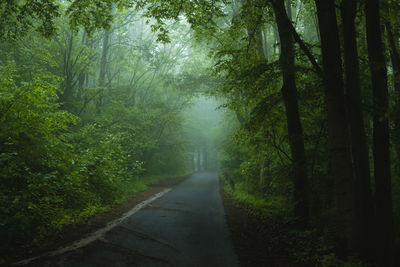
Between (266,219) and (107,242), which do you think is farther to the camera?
(266,219)

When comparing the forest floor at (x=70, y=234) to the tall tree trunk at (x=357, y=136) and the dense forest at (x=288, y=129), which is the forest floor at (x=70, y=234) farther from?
the tall tree trunk at (x=357, y=136)

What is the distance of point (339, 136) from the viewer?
4.38 meters

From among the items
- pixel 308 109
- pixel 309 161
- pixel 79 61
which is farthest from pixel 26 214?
pixel 79 61

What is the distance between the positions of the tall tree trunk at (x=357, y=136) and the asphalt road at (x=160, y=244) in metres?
2.41

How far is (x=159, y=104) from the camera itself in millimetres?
21953

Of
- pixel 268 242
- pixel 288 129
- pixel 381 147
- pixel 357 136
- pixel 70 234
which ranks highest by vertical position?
pixel 288 129

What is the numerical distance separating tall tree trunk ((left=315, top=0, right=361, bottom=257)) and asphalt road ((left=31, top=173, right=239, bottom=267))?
2.06m

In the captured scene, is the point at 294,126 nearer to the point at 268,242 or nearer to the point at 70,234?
the point at 268,242

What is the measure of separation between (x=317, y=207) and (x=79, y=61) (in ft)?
46.9

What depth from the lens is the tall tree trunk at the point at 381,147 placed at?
444cm

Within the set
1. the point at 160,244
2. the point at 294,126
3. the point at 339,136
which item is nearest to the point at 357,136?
the point at 339,136

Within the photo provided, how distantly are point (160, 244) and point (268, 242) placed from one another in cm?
249

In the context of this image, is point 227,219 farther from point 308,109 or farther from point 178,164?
point 178,164

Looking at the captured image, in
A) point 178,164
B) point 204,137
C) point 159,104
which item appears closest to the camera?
point 159,104
